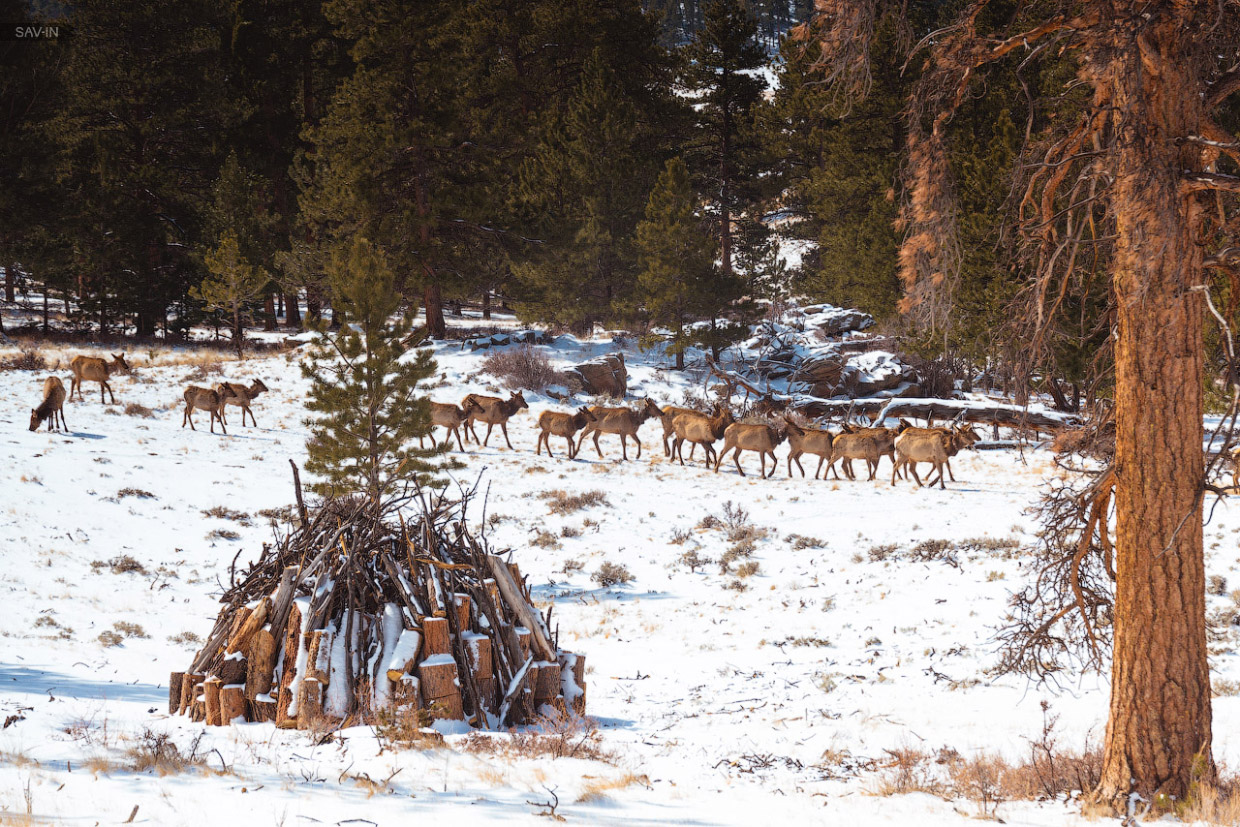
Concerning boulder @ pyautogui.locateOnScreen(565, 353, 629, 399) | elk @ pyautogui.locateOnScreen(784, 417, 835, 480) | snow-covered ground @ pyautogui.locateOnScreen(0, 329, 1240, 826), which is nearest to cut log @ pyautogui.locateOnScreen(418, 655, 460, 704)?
snow-covered ground @ pyautogui.locateOnScreen(0, 329, 1240, 826)

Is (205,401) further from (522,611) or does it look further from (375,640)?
(522,611)

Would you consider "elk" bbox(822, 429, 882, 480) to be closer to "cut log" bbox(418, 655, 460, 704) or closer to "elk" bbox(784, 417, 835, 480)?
"elk" bbox(784, 417, 835, 480)

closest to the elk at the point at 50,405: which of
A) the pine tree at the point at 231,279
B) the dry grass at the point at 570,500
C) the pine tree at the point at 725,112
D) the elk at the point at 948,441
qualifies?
the dry grass at the point at 570,500

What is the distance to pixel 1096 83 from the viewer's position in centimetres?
533

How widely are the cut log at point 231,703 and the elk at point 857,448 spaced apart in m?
14.8

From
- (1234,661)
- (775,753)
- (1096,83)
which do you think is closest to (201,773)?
(775,753)

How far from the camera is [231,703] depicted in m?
6.65

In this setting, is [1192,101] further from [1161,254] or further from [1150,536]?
[1150,536]

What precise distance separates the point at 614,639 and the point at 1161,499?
6670 millimetres

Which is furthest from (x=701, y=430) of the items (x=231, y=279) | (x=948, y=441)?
(x=231, y=279)

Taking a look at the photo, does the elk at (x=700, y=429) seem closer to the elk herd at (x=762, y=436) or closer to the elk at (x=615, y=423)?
the elk herd at (x=762, y=436)

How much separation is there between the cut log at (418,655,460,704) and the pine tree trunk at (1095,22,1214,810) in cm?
435

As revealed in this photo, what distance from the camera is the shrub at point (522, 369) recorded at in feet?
91.1

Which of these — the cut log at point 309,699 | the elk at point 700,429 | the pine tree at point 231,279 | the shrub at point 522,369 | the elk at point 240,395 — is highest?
the pine tree at point 231,279
